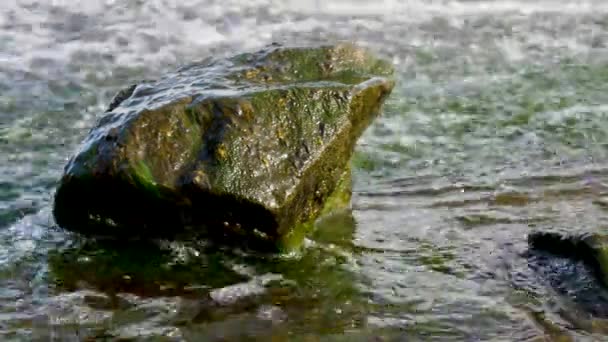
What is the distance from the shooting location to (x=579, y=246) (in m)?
4.39

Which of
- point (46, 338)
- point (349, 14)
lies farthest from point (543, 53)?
point (46, 338)

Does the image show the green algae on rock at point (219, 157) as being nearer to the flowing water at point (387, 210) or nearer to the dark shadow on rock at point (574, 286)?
the flowing water at point (387, 210)

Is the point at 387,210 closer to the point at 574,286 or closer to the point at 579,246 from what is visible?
the point at 579,246

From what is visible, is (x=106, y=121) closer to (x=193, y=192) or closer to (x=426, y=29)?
(x=193, y=192)

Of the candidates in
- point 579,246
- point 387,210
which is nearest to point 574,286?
point 579,246

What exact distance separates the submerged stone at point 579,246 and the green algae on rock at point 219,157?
1134 millimetres

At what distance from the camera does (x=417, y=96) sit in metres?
7.46

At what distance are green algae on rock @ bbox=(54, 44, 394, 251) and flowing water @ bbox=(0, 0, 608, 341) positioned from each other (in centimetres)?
21

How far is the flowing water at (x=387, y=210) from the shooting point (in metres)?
4.09

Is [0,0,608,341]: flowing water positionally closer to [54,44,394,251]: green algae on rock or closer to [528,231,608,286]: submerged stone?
[528,231,608,286]: submerged stone

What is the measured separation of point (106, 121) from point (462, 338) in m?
2.23

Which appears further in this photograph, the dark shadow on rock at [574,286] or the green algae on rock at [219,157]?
the green algae on rock at [219,157]

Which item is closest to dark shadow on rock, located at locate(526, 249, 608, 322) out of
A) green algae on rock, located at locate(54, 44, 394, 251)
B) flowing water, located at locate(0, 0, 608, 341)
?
flowing water, located at locate(0, 0, 608, 341)

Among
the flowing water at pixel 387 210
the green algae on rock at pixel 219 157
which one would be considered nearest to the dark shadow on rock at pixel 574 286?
the flowing water at pixel 387 210
